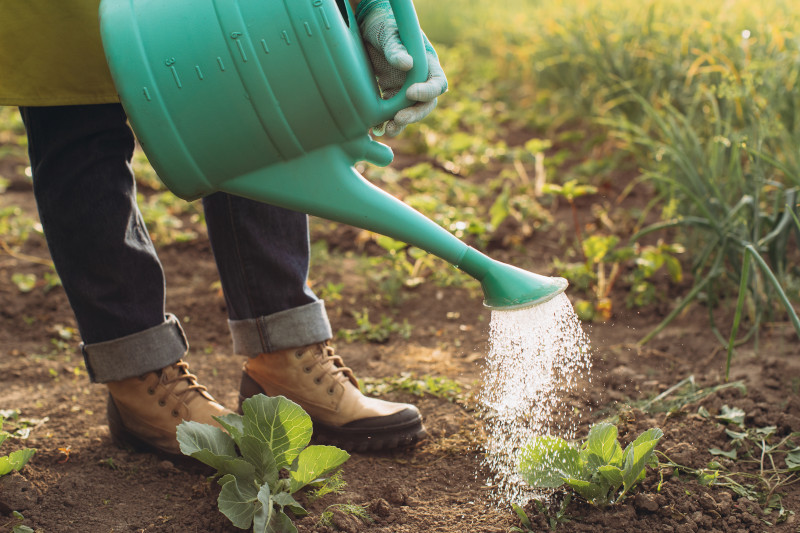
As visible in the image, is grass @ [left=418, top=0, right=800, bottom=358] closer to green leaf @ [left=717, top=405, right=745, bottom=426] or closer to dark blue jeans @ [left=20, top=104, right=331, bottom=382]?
green leaf @ [left=717, top=405, right=745, bottom=426]

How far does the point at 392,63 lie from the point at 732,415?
3.23 feet

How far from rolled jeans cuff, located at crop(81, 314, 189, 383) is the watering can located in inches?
15.7

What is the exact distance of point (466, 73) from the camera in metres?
5.09

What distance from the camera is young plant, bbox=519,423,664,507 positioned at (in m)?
1.18

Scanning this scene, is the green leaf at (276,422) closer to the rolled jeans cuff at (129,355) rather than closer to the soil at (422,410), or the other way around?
the soil at (422,410)

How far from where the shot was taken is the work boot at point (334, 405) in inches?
58.2

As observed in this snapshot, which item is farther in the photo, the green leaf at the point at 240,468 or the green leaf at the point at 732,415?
the green leaf at the point at 732,415

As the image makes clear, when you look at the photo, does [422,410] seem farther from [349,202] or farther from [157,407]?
[349,202]

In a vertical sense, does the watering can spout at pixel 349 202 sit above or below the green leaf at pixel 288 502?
above

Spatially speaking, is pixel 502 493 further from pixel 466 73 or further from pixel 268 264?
pixel 466 73

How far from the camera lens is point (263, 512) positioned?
1120mm

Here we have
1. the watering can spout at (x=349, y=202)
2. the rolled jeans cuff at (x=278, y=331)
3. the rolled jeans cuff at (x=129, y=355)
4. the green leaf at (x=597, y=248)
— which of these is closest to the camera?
the watering can spout at (x=349, y=202)

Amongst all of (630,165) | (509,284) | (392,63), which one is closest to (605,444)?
(509,284)

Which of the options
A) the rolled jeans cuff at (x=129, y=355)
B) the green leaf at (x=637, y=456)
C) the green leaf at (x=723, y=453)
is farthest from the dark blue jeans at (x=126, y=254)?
the green leaf at (x=723, y=453)
